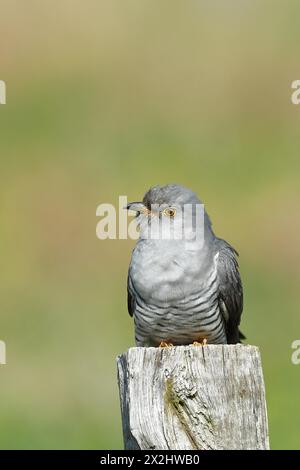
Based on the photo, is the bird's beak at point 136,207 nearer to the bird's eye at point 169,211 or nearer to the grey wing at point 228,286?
the bird's eye at point 169,211

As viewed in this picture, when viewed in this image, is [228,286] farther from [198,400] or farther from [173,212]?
[198,400]

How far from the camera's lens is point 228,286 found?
5.66m

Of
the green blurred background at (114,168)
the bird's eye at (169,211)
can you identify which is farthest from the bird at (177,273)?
the green blurred background at (114,168)

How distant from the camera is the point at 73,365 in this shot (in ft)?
30.9

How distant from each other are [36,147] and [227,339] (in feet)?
25.6

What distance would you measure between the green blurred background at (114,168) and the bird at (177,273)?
259 cm

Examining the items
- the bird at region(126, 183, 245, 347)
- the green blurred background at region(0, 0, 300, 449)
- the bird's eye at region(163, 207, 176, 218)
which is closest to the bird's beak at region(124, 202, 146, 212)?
the bird at region(126, 183, 245, 347)

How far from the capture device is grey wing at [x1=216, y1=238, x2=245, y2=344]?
5633mm

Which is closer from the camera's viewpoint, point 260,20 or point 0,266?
point 0,266

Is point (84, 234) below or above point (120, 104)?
below

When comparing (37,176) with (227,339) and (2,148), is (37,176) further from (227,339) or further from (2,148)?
(227,339)
